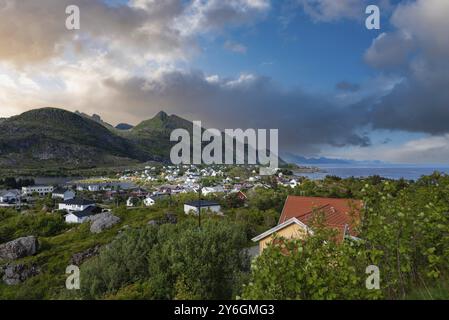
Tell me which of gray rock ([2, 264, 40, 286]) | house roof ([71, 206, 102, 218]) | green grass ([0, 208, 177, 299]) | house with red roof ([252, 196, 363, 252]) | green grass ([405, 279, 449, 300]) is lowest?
gray rock ([2, 264, 40, 286])

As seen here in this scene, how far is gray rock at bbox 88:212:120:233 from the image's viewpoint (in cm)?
5066

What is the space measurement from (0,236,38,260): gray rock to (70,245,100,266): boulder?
24.9 ft

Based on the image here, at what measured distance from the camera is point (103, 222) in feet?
171

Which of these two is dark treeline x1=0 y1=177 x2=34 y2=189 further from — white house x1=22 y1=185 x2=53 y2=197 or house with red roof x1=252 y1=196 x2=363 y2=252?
house with red roof x1=252 y1=196 x2=363 y2=252

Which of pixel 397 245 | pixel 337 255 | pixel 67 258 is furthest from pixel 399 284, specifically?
pixel 67 258

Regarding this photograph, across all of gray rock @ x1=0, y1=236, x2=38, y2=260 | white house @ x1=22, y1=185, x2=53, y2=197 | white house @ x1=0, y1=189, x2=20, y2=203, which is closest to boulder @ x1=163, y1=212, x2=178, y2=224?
gray rock @ x1=0, y1=236, x2=38, y2=260

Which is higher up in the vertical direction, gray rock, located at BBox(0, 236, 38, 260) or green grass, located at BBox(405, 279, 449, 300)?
green grass, located at BBox(405, 279, 449, 300)

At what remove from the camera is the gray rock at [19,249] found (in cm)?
4234

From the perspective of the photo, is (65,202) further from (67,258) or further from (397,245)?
(397,245)

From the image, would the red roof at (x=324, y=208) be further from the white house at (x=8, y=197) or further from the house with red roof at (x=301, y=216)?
the white house at (x=8, y=197)

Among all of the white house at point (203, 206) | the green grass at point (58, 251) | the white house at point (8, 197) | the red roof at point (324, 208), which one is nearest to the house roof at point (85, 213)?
the green grass at point (58, 251)

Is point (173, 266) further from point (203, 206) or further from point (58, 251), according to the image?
point (203, 206)
